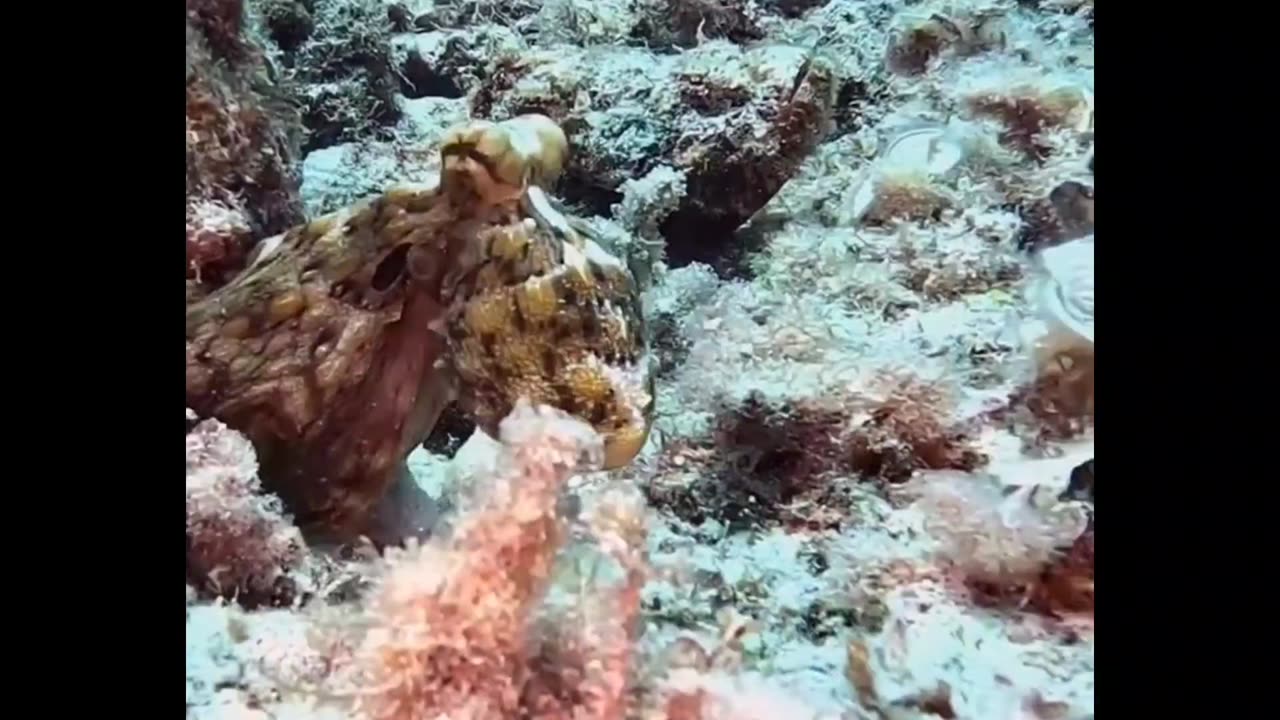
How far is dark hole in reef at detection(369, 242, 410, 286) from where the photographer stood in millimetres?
1691

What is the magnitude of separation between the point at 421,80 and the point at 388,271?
273 millimetres

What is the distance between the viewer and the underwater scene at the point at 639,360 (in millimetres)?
1574

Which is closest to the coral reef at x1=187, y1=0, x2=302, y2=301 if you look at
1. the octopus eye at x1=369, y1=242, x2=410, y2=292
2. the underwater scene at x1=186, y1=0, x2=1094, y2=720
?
the underwater scene at x1=186, y1=0, x2=1094, y2=720

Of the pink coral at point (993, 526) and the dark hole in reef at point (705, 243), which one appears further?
the dark hole in reef at point (705, 243)

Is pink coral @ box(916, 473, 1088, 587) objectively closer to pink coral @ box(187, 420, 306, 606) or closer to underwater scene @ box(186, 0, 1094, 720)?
underwater scene @ box(186, 0, 1094, 720)

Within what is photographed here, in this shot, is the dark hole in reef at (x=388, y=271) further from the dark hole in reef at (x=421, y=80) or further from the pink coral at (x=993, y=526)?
the pink coral at (x=993, y=526)

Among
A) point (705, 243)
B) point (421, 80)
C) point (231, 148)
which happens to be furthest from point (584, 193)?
point (231, 148)

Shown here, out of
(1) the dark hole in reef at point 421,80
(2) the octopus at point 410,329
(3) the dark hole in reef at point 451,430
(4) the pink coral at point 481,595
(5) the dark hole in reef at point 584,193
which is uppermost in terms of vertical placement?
(1) the dark hole in reef at point 421,80

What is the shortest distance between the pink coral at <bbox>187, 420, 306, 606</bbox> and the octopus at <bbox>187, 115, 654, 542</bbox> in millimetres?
25

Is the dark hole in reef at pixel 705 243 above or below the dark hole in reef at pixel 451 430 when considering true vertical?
above

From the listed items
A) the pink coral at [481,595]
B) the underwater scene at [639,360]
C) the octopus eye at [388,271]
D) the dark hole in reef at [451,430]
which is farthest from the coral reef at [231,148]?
the pink coral at [481,595]
